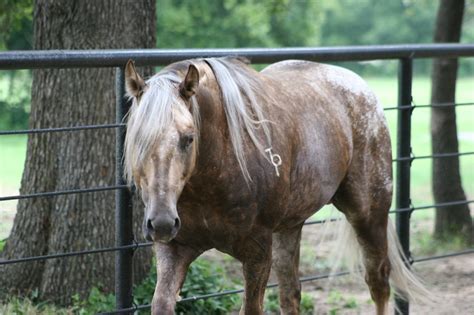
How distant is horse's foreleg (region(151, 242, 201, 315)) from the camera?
3.46m

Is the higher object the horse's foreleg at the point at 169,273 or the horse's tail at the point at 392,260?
the horse's tail at the point at 392,260

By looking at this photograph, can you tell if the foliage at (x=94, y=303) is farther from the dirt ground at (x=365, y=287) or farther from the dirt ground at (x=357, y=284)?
the dirt ground at (x=365, y=287)

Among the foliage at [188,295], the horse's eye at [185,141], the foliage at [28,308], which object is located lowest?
the foliage at [28,308]

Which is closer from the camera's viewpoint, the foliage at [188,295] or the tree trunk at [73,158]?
the foliage at [188,295]

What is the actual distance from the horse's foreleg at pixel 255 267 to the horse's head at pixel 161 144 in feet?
1.87

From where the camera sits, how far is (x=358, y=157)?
451 cm

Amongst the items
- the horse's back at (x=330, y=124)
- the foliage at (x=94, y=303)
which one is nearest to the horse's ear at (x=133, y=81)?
the horse's back at (x=330, y=124)

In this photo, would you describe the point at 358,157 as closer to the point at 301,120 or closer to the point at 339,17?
the point at 301,120

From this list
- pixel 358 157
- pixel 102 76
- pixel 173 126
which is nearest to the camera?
pixel 173 126

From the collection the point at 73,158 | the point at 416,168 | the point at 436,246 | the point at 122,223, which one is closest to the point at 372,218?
the point at 122,223

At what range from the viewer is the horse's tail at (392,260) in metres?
4.89

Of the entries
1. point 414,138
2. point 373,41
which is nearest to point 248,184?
point 414,138

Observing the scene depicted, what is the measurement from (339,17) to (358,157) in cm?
3417

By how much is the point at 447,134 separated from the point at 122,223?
161 inches
